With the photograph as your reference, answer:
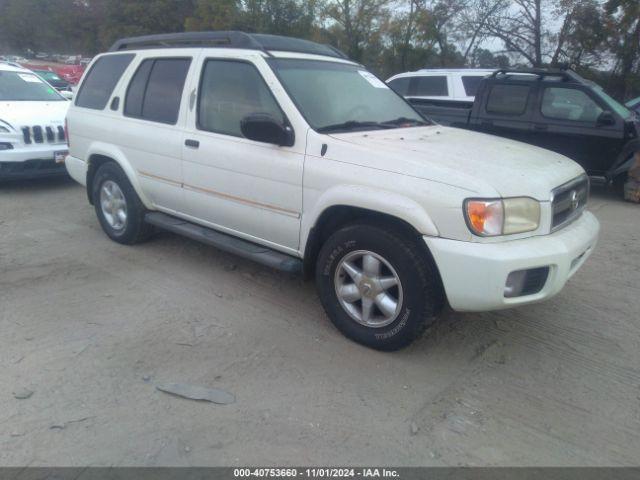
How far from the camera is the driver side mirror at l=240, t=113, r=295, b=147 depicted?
3658mm

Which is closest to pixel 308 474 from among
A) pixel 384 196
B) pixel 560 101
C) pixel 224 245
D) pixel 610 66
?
pixel 384 196

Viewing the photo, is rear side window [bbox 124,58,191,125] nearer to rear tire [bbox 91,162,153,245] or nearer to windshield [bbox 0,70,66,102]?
rear tire [bbox 91,162,153,245]

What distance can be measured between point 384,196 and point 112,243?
11.4ft

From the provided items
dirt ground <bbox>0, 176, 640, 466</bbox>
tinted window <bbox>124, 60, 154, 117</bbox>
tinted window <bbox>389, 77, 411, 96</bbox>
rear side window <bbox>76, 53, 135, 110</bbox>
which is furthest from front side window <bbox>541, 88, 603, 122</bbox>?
rear side window <bbox>76, 53, 135, 110</bbox>

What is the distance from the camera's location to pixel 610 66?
18.3 meters

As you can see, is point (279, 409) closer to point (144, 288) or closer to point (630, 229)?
point (144, 288)

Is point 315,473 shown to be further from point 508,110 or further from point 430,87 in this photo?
point 430,87

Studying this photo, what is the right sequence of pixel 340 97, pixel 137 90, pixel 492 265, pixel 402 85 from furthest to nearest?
pixel 402 85
pixel 137 90
pixel 340 97
pixel 492 265

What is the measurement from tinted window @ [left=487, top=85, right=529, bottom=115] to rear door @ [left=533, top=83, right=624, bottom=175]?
25cm

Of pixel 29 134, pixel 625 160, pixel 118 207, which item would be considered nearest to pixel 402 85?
pixel 625 160

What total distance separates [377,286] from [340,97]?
1.58m

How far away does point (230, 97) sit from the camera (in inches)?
169

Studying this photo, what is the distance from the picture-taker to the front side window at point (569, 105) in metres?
8.02

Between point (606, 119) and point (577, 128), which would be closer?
point (606, 119)
